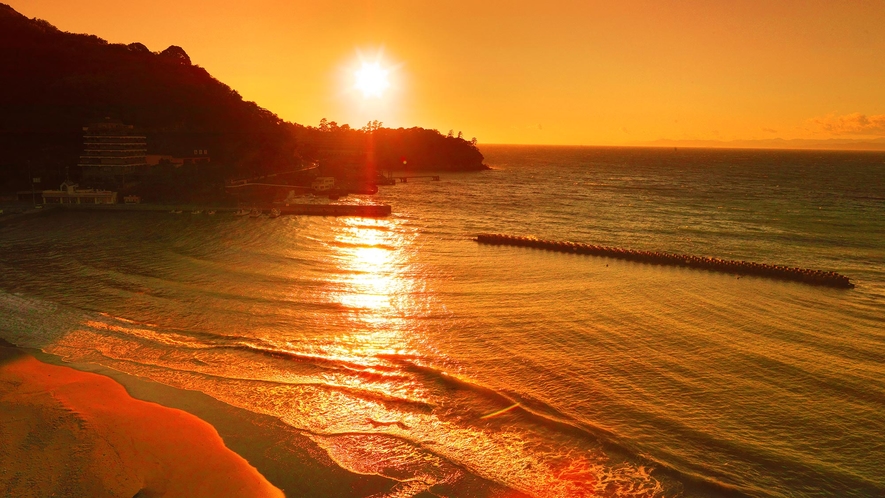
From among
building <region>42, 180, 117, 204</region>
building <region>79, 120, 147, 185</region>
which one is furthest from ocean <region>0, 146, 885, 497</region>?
building <region>79, 120, 147, 185</region>

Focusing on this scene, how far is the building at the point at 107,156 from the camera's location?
72.3 m

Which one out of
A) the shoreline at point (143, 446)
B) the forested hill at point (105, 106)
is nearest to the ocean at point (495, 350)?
the shoreline at point (143, 446)

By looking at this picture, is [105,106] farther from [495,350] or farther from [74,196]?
[495,350]

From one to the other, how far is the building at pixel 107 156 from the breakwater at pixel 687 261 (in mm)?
53857

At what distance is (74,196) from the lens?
213 feet

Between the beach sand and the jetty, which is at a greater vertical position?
the jetty

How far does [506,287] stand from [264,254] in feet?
67.2

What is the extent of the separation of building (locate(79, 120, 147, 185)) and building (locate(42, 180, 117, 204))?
4773mm

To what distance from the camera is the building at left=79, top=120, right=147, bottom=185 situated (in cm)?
7231

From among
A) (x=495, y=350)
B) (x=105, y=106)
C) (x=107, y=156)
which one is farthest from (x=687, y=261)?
(x=105, y=106)

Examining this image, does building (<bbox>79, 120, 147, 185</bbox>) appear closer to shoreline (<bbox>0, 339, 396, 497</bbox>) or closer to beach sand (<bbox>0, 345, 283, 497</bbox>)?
shoreline (<bbox>0, 339, 396, 497</bbox>)

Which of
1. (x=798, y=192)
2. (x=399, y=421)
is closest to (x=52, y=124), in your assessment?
(x=399, y=421)

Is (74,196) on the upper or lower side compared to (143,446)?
upper

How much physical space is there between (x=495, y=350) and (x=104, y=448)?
47.4 feet
